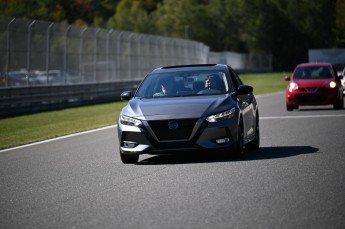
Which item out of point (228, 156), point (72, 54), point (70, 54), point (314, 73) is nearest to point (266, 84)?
point (72, 54)

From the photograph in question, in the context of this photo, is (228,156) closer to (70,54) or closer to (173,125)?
(173,125)

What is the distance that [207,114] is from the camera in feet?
40.5

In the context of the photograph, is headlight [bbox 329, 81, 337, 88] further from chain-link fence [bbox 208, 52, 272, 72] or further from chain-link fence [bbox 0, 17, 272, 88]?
chain-link fence [bbox 208, 52, 272, 72]

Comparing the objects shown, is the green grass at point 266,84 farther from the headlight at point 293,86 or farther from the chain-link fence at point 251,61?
the chain-link fence at point 251,61

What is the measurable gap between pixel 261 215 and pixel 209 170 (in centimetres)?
371

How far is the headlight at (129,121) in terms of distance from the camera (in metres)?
12.5

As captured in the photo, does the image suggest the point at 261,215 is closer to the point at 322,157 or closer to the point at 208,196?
the point at 208,196

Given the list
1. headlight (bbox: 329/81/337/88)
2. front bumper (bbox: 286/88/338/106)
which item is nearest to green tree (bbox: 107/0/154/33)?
headlight (bbox: 329/81/337/88)

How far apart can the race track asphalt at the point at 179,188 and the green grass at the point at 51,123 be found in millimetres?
4144

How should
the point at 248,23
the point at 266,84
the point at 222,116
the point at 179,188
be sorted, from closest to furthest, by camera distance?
the point at 179,188 < the point at 222,116 < the point at 266,84 < the point at 248,23

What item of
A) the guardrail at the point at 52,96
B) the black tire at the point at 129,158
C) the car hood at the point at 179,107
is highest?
the car hood at the point at 179,107

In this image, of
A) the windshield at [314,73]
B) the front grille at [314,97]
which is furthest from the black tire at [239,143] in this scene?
the windshield at [314,73]

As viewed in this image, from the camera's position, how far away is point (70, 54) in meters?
36.5

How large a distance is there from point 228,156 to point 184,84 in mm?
1352
